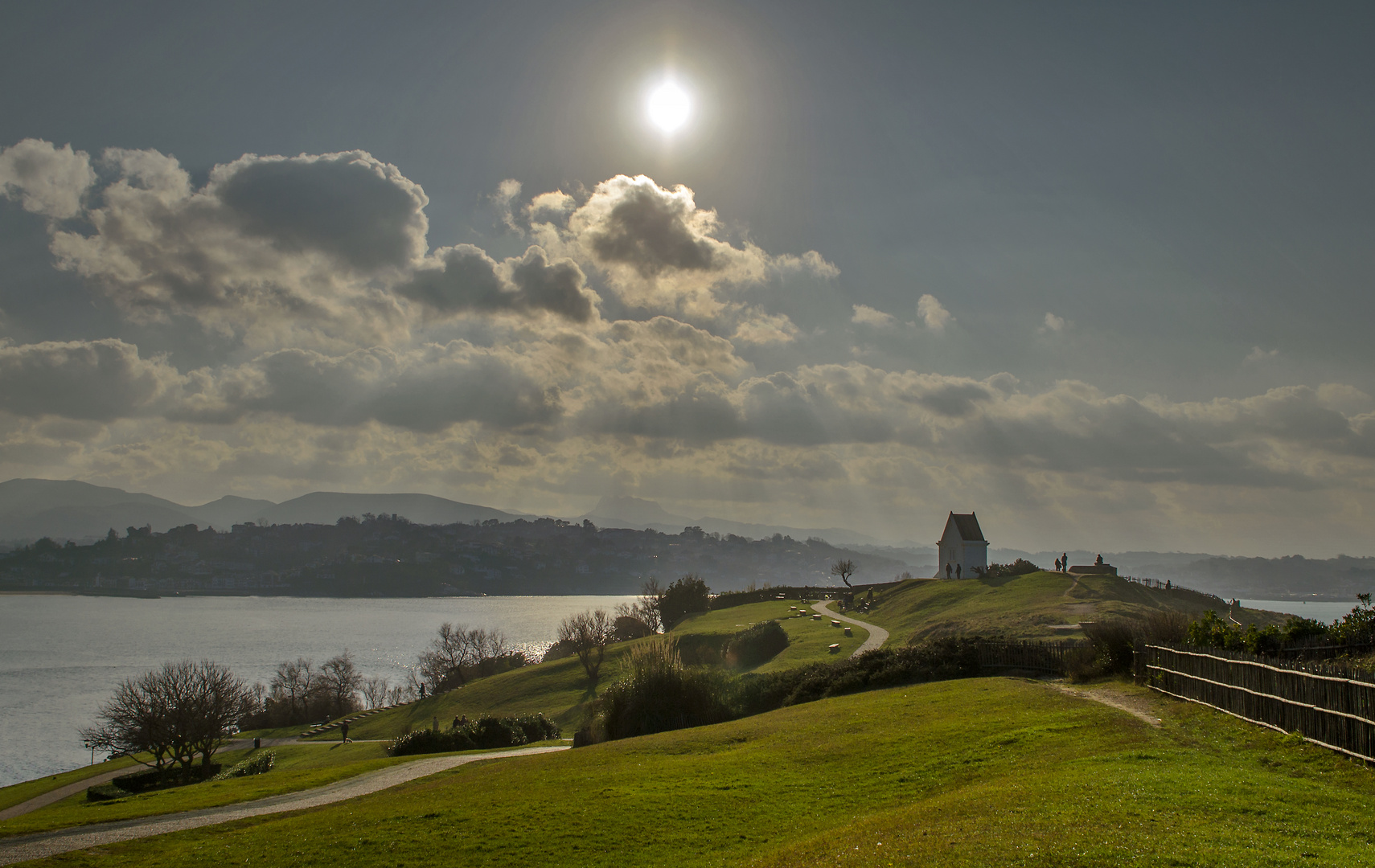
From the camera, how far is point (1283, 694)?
50.5ft

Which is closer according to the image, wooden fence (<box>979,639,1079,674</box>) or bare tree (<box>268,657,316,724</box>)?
wooden fence (<box>979,639,1079,674</box>)

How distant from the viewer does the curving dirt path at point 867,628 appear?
50.6 metres

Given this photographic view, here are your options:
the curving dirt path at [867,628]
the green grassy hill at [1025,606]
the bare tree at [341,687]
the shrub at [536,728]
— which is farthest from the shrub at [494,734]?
the bare tree at [341,687]

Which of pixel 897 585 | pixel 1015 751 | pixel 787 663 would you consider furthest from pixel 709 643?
pixel 1015 751

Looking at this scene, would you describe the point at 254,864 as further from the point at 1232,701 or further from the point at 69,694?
the point at 69,694

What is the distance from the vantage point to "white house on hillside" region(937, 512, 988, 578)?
9131 cm

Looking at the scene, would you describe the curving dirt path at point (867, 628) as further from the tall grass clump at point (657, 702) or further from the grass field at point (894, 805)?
the grass field at point (894, 805)

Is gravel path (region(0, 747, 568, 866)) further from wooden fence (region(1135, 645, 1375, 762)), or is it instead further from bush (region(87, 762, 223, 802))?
bush (region(87, 762, 223, 802))

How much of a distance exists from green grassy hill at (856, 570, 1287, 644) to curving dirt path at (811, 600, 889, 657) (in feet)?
3.23

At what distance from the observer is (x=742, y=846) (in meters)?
13.3

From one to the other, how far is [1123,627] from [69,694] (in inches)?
5231

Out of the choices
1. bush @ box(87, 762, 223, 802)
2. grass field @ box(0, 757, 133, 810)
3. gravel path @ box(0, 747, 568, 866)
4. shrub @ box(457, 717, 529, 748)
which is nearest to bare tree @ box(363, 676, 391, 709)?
grass field @ box(0, 757, 133, 810)

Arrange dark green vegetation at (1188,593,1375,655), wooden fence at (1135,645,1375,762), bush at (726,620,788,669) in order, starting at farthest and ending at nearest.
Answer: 1. bush at (726,620,788,669)
2. dark green vegetation at (1188,593,1375,655)
3. wooden fence at (1135,645,1375,762)

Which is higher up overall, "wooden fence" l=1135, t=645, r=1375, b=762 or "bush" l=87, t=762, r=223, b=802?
"wooden fence" l=1135, t=645, r=1375, b=762
